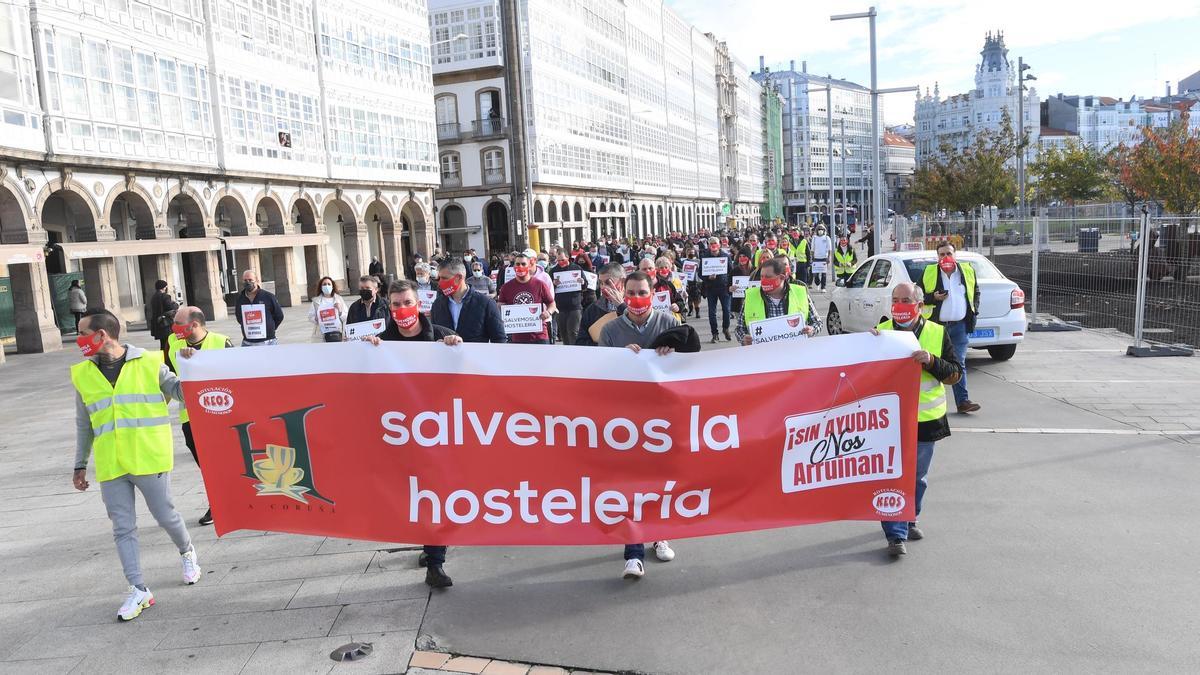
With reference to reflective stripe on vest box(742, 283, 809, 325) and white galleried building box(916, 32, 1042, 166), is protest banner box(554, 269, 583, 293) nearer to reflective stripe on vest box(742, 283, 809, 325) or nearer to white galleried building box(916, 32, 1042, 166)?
reflective stripe on vest box(742, 283, 809, 325)

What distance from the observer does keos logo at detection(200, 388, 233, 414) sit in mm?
5801

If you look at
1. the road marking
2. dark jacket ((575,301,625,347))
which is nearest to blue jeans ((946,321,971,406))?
the road marking

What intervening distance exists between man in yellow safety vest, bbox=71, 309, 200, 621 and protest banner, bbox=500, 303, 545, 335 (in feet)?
19.1

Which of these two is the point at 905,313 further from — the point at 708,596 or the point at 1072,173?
the point at 1072,173

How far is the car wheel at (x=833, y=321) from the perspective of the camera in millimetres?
16109

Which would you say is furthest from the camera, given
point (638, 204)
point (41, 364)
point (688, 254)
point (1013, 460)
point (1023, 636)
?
point (638, 204)

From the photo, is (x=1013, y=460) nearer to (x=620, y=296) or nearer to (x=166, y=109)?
(x=620, y=296)

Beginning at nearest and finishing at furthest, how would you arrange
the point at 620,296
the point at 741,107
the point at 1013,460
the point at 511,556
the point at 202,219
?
the point at 511,556, the point at 1013,460, the point at 620,296, the point at 202,219, the point at 741,107

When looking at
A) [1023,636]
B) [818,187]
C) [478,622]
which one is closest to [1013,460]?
[1023,636]

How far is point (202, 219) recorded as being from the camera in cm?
3056

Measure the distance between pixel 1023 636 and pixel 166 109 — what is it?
29.4 m

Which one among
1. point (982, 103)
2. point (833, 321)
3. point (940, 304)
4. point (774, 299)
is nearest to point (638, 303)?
point (774, 299)

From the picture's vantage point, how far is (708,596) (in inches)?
217

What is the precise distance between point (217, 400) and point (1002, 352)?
11.6 metres
